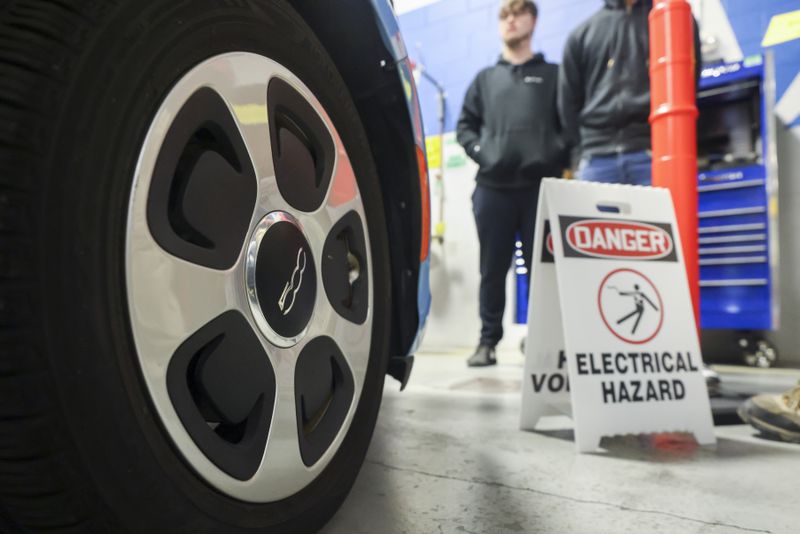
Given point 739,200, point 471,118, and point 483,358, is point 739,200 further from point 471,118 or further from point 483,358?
point 483,358

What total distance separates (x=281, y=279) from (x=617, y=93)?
72.1 inches

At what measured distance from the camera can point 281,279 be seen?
61 centimetres

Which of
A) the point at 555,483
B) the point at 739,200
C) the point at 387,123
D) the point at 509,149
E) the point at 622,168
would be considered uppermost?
the point at 509,149

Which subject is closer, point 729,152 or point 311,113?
point 311,113

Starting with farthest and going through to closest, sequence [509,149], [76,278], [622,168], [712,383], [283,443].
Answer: [509,149]
[622,168]
[712,383]
[283,443]
[76,278]

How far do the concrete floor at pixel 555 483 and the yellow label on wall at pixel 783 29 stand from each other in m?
2.72

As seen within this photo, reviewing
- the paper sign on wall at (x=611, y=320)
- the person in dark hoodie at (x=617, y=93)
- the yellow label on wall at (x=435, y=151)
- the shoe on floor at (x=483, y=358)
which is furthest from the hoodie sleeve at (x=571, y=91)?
the yellow label on wall at (x=435, y=151)

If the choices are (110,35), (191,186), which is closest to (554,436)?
(191,186)

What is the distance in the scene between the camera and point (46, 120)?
16.1 inches

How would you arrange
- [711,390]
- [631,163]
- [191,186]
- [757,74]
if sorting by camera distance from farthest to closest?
[757,74]
[631,163]
[711,390]
[191,186]

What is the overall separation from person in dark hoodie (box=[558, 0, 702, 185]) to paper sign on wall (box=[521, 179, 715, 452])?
55 centimetres

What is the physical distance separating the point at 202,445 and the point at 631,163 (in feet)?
6.25

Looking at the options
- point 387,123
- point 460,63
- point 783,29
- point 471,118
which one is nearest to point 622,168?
point 471,118

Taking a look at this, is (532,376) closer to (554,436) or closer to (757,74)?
(554,436)
